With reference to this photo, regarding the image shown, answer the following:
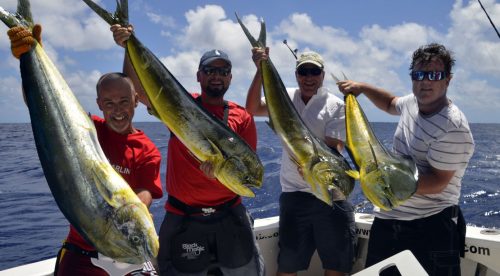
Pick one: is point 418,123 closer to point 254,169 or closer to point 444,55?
point 444,55

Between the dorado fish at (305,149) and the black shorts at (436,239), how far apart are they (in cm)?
89

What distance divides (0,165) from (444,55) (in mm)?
15343

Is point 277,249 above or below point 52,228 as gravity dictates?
above

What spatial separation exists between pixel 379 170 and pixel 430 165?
60 cm

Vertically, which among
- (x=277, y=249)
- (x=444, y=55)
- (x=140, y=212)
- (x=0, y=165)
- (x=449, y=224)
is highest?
(x=444, y=55)

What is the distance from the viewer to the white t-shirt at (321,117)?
2801mm

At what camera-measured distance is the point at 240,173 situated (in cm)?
162

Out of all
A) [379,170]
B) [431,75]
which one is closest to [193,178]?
[379,170]

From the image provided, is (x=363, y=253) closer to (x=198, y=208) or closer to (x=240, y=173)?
(x=198, y=208)

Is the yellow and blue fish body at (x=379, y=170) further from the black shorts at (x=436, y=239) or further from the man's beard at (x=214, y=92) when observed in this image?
the man's beard at (x=214, y=92)

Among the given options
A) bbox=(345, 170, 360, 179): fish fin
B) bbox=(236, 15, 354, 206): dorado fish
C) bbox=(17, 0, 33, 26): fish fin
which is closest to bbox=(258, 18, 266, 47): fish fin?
bbox=(236, 15, 354, 206): dorado fish

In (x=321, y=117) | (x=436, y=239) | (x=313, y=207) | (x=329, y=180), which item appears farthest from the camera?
(x=313, y=207)

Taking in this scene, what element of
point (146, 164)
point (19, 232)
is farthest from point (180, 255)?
point (19, 232)

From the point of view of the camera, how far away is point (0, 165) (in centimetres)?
1419
